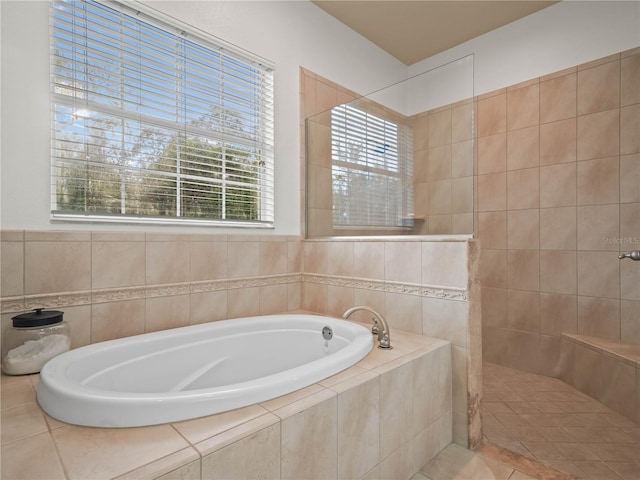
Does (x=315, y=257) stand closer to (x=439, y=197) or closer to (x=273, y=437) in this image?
(x=439, y=197)

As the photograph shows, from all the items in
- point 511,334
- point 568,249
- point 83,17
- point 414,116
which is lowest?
point 511,334

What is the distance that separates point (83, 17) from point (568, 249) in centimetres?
332

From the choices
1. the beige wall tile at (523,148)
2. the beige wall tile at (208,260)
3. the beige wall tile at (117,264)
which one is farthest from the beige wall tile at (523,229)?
the beige wall tile at (117,264)

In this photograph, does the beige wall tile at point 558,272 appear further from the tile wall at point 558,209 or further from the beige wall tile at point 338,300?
the beige wall tile at point 338,300

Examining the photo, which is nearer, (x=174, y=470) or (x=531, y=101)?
(x=174, y=470)

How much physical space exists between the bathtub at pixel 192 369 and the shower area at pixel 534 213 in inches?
32.3

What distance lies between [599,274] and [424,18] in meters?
2.41

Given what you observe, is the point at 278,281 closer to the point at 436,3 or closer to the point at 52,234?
the point at 52,234

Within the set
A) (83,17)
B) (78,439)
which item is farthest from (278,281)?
(83,17)

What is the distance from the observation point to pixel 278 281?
2.39 m

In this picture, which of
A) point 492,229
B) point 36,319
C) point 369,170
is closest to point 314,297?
point 369,170

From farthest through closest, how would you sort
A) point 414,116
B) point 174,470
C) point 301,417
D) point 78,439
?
1. point 414,116
2. point 301,417
3. point 78,439
4. point 174,470

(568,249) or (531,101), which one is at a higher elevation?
(531,101)

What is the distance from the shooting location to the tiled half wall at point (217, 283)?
1509 millimetres
